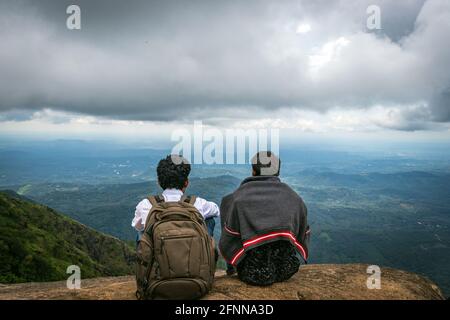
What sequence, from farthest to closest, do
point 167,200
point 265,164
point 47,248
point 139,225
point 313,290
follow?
point 47,248 → point 313,290 → point 265,164 → point 139,225 → point 167,200

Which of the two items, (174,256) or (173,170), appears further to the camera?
(173,170)

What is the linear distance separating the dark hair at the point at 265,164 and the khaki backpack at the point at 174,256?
95.0 inches

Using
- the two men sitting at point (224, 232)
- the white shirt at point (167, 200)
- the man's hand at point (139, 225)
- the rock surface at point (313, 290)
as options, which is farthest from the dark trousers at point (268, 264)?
the man's hand at point (139, 225)

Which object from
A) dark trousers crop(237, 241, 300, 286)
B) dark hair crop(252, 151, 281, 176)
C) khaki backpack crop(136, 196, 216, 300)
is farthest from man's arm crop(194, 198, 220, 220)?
dark hair crop(252, 151, 281, 176)

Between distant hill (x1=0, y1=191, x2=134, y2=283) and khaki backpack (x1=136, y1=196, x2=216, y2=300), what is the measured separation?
1225 inches

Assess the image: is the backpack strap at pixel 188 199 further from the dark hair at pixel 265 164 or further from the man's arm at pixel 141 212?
the dark hair at pixel 265 164

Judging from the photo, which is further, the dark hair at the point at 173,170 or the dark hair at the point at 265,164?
the dark hair at the point at 265,164

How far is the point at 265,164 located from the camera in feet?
28.7

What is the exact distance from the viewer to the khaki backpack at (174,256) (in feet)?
23.3

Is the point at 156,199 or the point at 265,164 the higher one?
the point at 265,164

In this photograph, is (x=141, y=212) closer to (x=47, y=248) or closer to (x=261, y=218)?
(x=261, y=218)

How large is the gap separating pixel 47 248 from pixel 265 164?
45.3 metres

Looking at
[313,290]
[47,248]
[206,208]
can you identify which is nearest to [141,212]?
[206,208]
